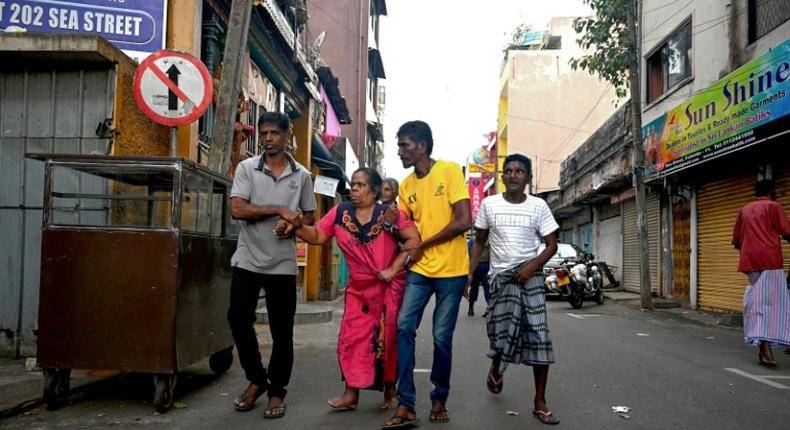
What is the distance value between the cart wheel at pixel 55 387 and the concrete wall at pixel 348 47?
24588 millimetres

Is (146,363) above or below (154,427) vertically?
above

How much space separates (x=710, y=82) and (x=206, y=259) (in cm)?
1169

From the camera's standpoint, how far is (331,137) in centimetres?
1905

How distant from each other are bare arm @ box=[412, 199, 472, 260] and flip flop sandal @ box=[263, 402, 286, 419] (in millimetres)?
1363

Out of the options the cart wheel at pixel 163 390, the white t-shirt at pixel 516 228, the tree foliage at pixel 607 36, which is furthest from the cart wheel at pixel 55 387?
the tree foliage at pixel 607 36

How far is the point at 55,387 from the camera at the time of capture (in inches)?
184

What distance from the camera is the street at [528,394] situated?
4438 millimetres

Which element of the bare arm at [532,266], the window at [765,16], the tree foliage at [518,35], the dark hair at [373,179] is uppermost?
the tree foliage at [518,35]

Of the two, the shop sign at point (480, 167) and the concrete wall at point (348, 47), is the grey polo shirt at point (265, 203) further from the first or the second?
the shop sign at point (480, 167)

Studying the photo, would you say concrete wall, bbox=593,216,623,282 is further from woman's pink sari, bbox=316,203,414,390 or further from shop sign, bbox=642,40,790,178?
woman's pink sari, bbox=316,203,414,390

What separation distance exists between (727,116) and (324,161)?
375 inches

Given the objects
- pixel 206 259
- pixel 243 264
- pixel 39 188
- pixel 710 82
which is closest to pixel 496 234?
pixel 243 264

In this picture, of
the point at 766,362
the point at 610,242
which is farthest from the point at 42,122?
the point at 610,242

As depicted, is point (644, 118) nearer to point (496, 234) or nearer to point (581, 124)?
point (496, 234)
